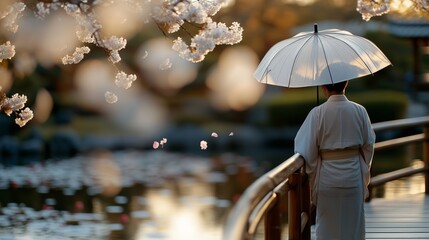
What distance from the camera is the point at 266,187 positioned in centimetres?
336

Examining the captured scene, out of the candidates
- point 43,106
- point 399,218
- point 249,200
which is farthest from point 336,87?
point 43,106

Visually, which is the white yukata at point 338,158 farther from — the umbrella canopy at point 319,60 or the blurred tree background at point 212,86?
the blurred tree background at point 212,86

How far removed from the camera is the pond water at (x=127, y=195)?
967 cm

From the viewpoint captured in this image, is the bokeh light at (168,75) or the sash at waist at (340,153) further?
the bokeh light at (168,75)

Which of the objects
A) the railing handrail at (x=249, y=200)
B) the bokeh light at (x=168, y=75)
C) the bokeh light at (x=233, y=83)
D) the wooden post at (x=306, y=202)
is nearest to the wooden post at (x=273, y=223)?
the railing handrail at (x=249, y=200)

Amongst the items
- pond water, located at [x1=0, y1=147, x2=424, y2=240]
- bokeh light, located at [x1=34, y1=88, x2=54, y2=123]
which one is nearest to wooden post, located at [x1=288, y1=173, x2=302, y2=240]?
pond water, located at [x1=0, y1=147, x2=424, y2=240]

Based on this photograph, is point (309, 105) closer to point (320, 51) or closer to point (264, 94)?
point (264, 94)

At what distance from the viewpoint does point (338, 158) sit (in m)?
4.49

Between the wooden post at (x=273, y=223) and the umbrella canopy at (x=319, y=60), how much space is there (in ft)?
2.58

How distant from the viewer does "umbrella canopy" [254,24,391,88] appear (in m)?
4.56

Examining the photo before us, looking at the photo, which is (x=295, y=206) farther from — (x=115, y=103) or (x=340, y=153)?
(x=115, y=103)

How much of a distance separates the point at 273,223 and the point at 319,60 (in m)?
1.01

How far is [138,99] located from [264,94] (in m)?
4.32

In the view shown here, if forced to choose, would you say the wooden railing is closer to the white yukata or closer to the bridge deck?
the white yukata
